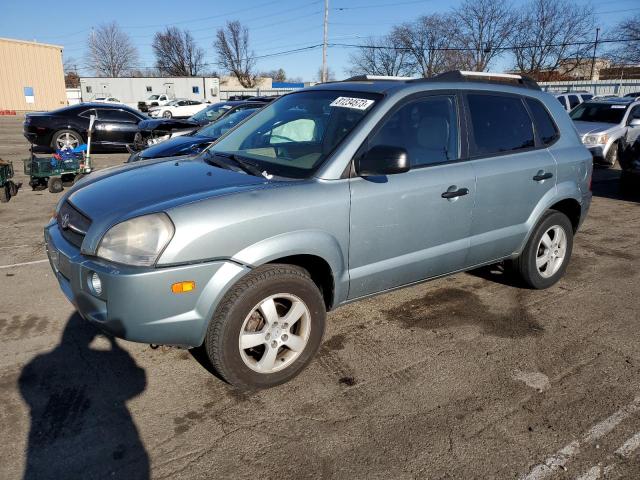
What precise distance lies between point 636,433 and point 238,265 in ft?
7.68

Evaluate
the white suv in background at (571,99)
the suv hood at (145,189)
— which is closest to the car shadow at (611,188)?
the white suv in background at (571,99)

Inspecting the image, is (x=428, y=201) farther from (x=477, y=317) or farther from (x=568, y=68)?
(x=568, y=68)

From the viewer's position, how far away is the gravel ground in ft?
7.97

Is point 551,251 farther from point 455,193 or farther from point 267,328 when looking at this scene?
point 267,328

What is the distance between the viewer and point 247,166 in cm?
333

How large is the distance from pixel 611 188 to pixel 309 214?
31.9 ft

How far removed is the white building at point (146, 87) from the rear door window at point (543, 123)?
156 feet

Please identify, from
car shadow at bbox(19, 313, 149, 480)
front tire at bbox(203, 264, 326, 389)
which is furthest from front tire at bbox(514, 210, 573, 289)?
car shadow at bbox(19, 313, 149, 480)

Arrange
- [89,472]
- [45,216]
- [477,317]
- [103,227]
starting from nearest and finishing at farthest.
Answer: [89,472]
[103,227]
[477,317]
[45,216]

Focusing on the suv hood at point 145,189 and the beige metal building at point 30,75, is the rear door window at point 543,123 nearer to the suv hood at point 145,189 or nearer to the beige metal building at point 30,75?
the suv hood at point 145,189

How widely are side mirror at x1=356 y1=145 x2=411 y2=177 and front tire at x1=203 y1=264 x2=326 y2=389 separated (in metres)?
0.76

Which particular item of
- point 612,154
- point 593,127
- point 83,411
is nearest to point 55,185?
point 83,411

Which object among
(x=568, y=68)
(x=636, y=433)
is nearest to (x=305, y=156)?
(x=636, y=433)

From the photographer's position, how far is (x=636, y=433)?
Answer: 104 inches
